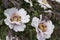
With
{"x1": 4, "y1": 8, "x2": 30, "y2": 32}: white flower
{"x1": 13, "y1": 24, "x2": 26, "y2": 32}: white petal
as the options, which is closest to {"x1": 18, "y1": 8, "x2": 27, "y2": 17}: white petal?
{"x1": 4, "y1": 8, "x2": 30, "y2": 32}: white flower

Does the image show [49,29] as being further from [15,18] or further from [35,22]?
[15,18]

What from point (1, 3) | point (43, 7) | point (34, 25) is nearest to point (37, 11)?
point (43, 7)

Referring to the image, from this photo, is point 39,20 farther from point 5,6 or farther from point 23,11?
point 5,6

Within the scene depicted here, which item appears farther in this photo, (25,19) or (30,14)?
(30,14)

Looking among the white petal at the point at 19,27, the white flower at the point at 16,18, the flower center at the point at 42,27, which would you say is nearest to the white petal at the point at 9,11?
the white flower at the point at 16,18

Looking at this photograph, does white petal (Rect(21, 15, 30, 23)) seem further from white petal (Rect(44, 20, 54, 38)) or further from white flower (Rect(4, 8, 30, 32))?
white petal (Rect(44, 20, 54, 38))

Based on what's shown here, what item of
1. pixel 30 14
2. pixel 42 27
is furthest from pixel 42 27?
pixel 30 14
